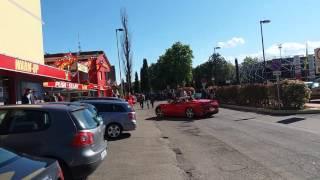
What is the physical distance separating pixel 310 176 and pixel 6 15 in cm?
1703

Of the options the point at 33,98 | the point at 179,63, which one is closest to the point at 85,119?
the point at 33,98

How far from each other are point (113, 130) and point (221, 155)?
6575 millimetres

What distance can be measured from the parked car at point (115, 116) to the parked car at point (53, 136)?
8.92m

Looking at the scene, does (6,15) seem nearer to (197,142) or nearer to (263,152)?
(197,142)

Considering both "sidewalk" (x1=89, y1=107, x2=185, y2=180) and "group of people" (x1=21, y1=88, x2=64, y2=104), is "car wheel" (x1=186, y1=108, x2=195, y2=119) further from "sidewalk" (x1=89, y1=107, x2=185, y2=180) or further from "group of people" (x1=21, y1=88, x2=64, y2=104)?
"sidewalk" (x1=89, y1=107, x2=185, y2=180)

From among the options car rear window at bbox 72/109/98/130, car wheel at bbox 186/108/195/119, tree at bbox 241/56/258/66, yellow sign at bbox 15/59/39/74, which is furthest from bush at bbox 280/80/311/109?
tree at bbox 241/56/258/66

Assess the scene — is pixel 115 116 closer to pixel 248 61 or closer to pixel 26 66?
pixel 26 66

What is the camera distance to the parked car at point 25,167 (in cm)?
466

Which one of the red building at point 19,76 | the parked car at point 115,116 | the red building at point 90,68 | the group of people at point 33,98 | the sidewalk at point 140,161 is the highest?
the red building at point 90,68

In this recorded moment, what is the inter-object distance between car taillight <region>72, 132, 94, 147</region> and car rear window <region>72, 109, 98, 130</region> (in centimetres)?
14

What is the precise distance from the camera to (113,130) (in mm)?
17828

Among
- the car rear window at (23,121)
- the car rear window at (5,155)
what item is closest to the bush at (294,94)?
the car rear window at (23,121)

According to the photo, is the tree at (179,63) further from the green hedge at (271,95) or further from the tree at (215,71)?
the green hedge at (271,95)

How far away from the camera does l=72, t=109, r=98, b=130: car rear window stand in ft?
28.9
